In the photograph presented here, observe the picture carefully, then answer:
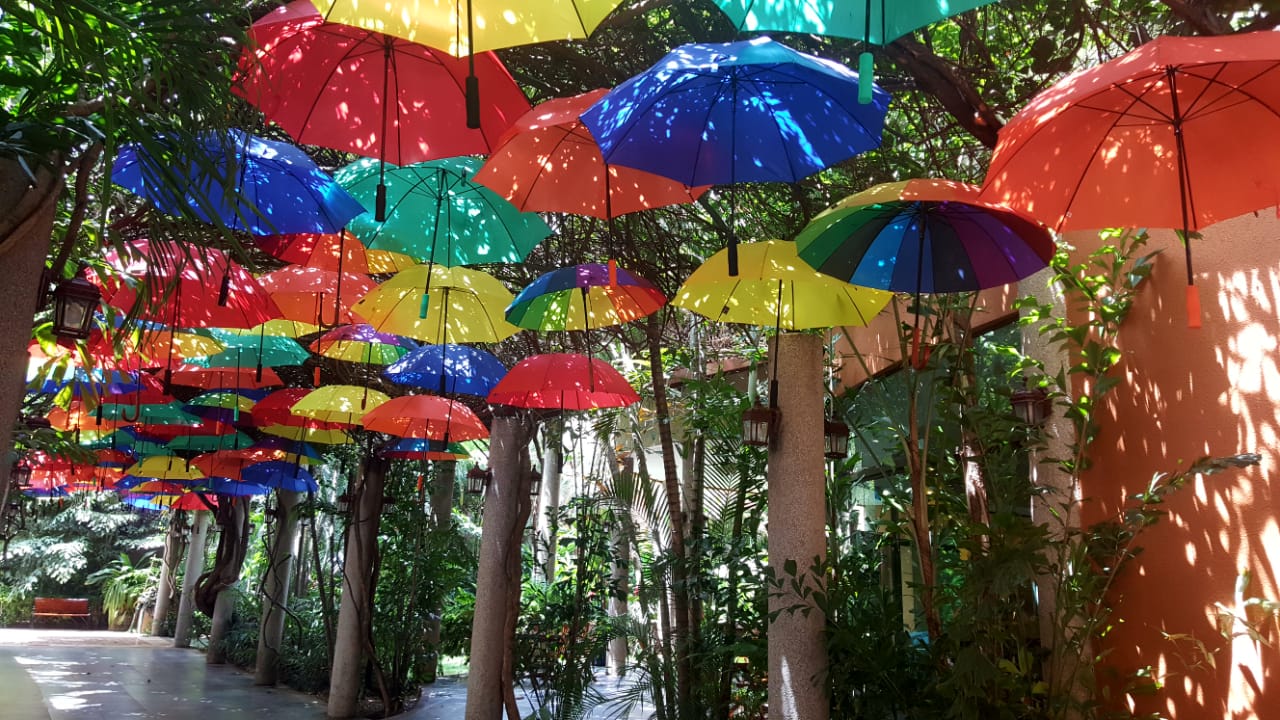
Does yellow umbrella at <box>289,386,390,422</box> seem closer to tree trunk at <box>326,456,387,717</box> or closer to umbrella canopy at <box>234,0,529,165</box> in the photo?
umbrella canopy at <box>234,0,529,165</box>

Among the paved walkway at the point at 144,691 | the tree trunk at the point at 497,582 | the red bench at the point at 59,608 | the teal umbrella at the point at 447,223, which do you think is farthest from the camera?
the red bench at the point at 59,608

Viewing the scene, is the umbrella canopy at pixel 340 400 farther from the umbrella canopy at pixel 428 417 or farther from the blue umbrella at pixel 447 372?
the blue umbrella at pixel 447 372

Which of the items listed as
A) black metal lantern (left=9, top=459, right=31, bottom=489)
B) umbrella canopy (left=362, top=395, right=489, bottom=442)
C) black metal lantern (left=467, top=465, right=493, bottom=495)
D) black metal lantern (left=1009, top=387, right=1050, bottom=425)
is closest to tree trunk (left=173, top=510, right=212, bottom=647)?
black metal lantern (left=9, top=459, right=31, bottom=489)

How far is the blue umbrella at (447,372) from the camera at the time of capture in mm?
6449

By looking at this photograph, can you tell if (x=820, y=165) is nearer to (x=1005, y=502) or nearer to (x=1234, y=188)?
(x=1234, y=188)

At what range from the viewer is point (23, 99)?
334 cm

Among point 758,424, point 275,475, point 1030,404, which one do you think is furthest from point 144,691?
point 1030,404

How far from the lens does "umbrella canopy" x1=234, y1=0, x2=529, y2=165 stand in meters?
3.60

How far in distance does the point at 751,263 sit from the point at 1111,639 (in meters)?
2.57

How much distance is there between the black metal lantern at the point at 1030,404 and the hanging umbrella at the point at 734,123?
2049mm

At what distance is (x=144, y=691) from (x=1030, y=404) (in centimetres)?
1090

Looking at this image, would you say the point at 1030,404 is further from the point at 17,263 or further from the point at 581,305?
the point at 17,263

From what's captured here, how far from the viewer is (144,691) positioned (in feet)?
37.4

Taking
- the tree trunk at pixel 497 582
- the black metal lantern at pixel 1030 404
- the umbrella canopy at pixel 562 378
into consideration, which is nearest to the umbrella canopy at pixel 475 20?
the umbrella canopy at pixel 562 378
